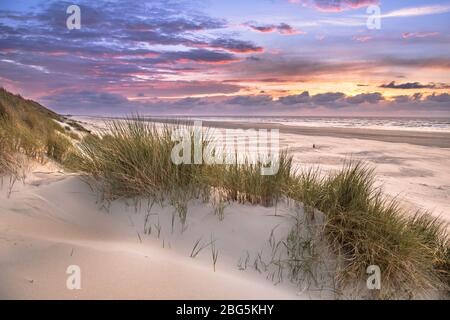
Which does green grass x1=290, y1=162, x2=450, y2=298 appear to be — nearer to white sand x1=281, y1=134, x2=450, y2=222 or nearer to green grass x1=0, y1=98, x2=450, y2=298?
green grass x1=0, y1=98, x2=450, y2=298

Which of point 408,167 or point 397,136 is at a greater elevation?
point 397,136

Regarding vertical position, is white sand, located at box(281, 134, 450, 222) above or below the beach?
below

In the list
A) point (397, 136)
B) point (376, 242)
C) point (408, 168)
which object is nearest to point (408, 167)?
point (408, 168)

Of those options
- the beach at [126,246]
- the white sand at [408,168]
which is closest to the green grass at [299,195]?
the beach at [126,246]

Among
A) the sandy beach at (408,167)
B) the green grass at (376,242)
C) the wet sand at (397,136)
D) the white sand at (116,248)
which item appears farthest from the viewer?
the wet sand at (397,136)

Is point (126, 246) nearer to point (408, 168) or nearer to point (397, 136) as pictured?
point (408, 168)

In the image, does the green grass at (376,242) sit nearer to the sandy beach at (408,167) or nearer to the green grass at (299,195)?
the green grass at (299,195)

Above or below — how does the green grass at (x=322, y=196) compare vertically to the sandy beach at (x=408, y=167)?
above

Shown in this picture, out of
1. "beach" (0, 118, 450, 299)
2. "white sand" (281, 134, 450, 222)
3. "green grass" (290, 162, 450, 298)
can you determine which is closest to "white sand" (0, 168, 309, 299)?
"beach" (0, 118, 450, 299)

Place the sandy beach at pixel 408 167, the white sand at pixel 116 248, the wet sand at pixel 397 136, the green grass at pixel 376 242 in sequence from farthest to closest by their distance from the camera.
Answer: the wet sand at pixel 397 136 < the sandy beach at pixel 408 167 < the green grass at pixel 376 242 < the white sand at pixel 116 248

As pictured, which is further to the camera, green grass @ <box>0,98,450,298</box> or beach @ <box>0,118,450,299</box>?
green grass @ <box>0,98,450,298</box>

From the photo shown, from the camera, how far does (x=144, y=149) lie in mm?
4660
